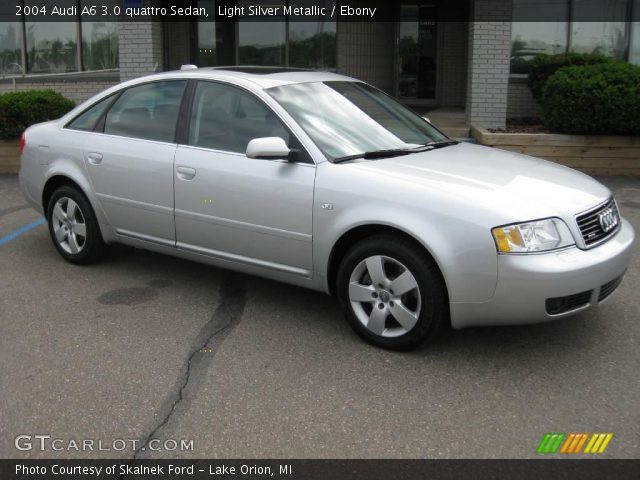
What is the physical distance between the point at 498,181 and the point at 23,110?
8514mm

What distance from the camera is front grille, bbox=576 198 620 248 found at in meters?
4.06

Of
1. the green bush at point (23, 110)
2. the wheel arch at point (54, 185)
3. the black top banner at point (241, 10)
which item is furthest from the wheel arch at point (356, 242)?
the black top banner at point (241, 10)

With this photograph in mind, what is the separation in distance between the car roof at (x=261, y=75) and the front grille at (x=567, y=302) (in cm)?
236

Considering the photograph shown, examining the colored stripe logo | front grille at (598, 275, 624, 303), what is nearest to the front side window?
front grille at (598, 275, 624, 303)

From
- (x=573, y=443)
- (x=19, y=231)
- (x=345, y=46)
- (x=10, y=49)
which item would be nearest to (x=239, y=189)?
(x=573, y=443)

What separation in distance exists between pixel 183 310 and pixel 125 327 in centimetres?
46

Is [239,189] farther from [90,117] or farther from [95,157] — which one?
[90,117]

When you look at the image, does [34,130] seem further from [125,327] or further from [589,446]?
[589,446]

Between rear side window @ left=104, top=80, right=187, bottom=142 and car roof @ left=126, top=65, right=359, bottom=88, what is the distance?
0.10 meters

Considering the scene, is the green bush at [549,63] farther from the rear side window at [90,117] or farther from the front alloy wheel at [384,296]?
the front alloy wheel at [384,296]

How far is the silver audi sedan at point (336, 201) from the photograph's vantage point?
12.8ft

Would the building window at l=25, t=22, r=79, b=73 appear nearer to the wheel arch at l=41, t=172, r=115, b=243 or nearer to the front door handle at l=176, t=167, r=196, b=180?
the wheel arch at l=41, t=172, r=115, b=243

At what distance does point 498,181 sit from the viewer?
4.22 metres

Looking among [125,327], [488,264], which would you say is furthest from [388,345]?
[125,327]
